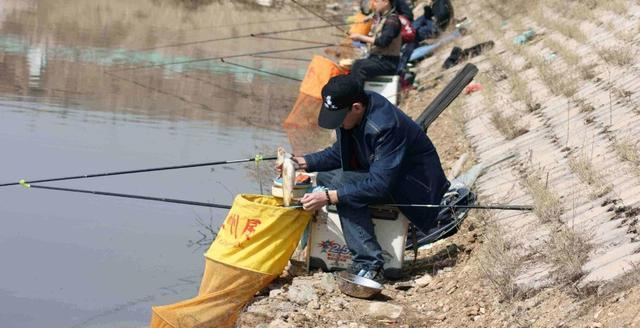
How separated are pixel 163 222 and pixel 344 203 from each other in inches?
103

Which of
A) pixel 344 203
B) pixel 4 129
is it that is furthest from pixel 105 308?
pixel 4 129

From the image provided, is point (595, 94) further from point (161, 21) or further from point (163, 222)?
point (161, 21)

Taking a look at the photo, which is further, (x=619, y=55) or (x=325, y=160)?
(x=619, y=55)

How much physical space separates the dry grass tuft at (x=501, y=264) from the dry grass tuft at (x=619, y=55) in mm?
3913

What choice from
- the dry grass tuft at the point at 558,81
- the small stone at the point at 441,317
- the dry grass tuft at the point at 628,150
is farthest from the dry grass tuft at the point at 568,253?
the dry grass tuft at the point at 558,81

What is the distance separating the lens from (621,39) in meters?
10.7

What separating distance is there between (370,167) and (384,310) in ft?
2.66

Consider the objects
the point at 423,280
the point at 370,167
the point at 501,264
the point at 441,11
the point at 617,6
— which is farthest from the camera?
the point at 441,11

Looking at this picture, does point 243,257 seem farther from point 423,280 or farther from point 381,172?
point 423,280

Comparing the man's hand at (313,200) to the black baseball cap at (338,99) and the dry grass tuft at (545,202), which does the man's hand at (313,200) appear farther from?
the dry grass tuft at (545,202)

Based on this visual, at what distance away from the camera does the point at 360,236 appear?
6086mm

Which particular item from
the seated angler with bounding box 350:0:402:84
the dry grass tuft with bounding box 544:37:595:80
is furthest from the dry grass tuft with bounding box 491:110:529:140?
the seated angler with bounding box 350:0:402:84

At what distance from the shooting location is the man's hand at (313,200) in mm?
6012

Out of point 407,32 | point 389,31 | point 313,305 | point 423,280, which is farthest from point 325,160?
point 407,32
